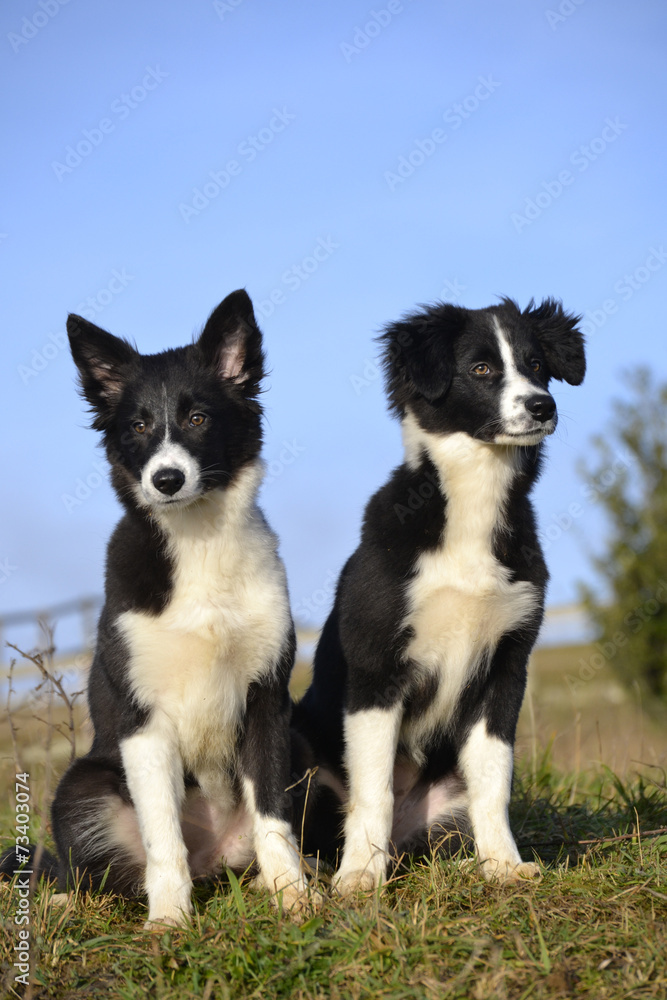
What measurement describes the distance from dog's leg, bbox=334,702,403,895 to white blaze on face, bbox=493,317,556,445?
130 centimetres

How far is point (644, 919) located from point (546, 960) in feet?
1.86

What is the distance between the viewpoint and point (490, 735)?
12.9 feet

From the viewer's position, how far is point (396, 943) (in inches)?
110

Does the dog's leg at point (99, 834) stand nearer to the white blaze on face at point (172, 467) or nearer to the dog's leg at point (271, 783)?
the dog's leg at point (271, 783)

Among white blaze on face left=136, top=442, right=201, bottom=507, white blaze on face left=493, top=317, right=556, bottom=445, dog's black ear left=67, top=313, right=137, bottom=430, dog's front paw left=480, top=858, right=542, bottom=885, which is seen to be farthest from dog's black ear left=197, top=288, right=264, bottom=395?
dog's front paw left=480, top=858, right=542, bottom=885

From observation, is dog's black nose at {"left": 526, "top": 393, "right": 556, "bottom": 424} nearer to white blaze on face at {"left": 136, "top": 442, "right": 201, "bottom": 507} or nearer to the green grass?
white blaze on face at {"left": 136, "top": 442, "right": 201, "bottom": 507}

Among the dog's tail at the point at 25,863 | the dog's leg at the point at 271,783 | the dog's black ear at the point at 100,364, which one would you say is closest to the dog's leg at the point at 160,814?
the dog's leg at the point at 271,783

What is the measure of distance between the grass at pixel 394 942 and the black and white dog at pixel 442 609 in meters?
0.40

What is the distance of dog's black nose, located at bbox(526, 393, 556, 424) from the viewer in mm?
3898

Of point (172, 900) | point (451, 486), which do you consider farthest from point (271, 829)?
point (451, 486)

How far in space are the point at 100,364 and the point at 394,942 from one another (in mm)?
2671

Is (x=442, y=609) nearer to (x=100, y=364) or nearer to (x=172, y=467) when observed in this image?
(x=172, y=467)

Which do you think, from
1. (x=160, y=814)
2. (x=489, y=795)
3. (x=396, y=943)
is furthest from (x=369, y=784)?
(x=396, y=943)

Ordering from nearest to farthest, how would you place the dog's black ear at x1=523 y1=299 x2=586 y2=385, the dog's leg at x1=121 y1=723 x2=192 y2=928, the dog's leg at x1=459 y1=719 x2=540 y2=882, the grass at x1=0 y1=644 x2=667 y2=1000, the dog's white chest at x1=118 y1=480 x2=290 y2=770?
the grass at x1=0 y1=644 x2=667 y2=1000
the dog's leg at x1=121 y1=723 x2=192 y2=928
the dog's white chest at x1=118 y1=480 x2=290 y2=770
the dog's leg at x1=459 y1=719 x2=540 y2=882
the dog's black ear at x1=523 y1=299 x2=586 y2=385
